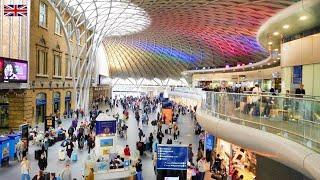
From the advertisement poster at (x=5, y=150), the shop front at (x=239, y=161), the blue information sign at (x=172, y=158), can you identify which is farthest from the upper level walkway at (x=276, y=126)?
the advertisement poster at (x=5, y=150)

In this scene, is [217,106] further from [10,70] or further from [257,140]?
[10,70]

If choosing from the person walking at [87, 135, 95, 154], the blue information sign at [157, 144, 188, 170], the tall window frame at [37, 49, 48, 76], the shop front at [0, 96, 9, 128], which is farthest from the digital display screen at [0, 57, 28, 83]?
the blue information sign at [157, 144, 188, 170]

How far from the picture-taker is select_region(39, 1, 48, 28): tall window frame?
35.2 meters

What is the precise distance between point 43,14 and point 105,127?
61.9 ft

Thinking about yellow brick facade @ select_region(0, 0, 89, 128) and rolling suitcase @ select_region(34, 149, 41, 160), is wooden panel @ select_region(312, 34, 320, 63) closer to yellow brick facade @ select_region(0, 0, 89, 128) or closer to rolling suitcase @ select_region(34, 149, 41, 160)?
rolling suitcase @ select_region(34, 149, 41, 160)

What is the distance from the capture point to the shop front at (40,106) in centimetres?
3473

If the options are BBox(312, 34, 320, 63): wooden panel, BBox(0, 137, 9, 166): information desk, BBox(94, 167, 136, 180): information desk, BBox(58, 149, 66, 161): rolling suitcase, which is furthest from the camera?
BBox(58, 149, 66, 161): rolling suitcase

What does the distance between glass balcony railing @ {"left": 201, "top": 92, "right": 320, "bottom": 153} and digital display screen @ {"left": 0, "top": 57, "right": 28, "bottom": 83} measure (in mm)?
15763

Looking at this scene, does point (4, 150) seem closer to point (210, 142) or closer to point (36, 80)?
point (210, 142)

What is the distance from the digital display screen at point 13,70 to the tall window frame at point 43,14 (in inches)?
290

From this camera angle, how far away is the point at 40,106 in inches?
1405

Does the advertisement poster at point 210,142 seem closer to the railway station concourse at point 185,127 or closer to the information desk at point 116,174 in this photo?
the railway station concourse at point 185,127

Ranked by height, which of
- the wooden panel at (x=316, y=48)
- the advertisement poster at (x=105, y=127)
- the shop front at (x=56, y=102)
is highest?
the wooden panel at (x=316, y=48)

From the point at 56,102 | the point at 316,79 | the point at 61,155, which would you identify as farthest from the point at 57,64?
the point at 316,79
